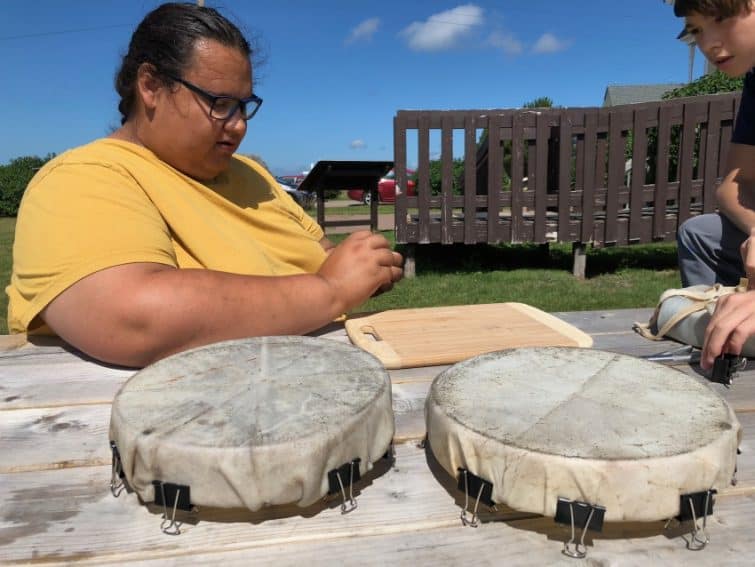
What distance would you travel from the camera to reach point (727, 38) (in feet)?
5.35

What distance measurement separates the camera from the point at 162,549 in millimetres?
734

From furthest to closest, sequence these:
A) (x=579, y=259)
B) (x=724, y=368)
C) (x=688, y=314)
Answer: (x=579, y=259)
(x=688, y=314)
(x=724, y=368)

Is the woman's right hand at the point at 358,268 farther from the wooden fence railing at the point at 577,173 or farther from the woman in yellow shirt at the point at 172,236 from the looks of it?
the wooden fence railing at the point at 577,173

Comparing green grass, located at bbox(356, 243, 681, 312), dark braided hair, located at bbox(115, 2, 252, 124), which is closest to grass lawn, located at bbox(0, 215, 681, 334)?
green grass, located at bbox(356, 243, 681, 312)

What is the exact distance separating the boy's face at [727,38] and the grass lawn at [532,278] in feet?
→ 11.3

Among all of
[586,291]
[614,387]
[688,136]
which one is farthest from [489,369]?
[688,136]

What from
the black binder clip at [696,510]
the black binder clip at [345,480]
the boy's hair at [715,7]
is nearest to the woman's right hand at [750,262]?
the boy's hair at [715,7]

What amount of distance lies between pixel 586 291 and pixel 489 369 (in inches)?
199

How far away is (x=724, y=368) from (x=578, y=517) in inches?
29.5

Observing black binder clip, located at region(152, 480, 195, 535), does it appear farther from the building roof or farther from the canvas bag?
the building roof

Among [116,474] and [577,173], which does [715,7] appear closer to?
[116,474]

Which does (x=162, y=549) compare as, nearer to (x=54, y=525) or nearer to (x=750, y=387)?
(x=54, y=525)

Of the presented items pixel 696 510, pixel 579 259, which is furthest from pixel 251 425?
pixel 579 259

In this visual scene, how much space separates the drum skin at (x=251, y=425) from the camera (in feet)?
2.45
